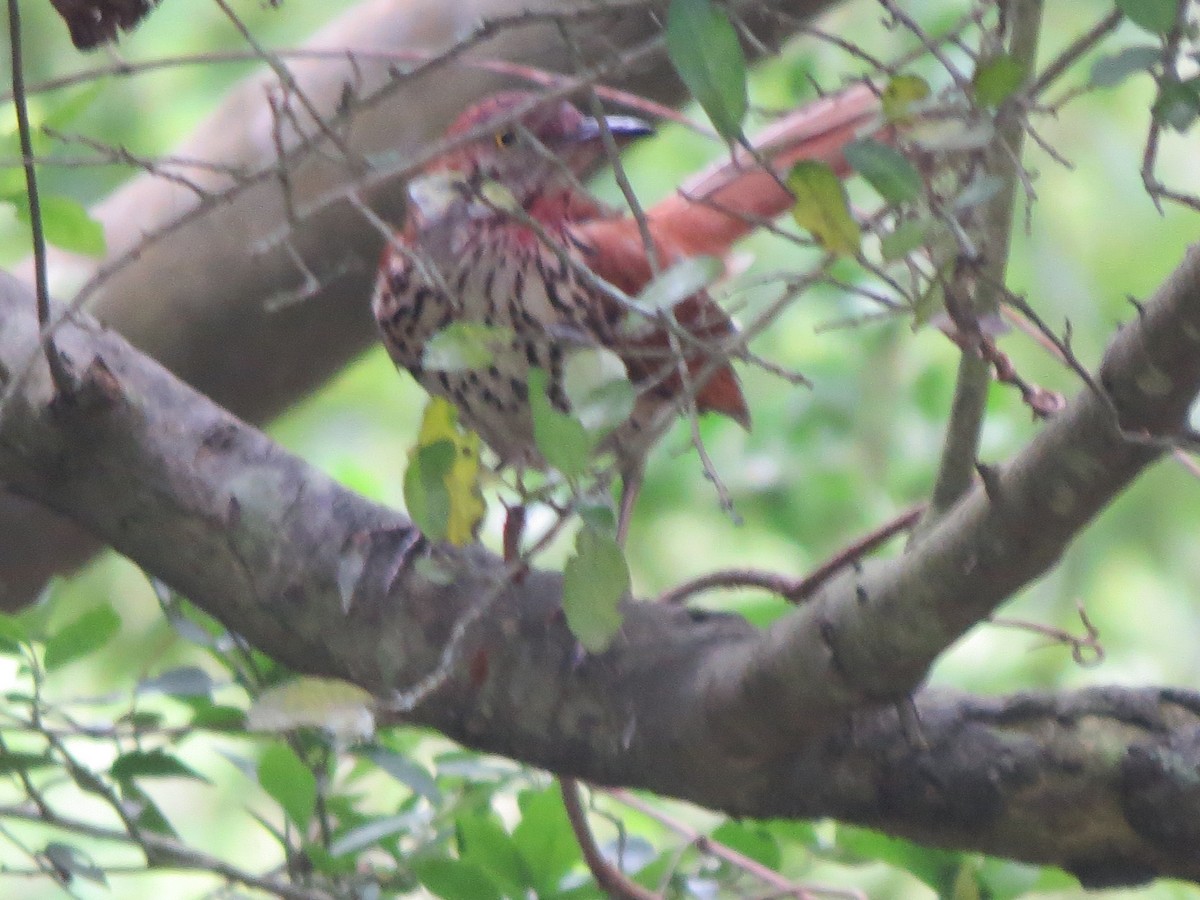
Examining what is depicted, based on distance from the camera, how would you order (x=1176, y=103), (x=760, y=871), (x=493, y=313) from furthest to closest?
(x=493, y=313) < (x=760, y=871) < (x=1176, y=103)

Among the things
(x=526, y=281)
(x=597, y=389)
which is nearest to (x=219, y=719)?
(x=526, y=281)

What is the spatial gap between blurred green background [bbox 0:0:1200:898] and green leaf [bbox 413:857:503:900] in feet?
4.30

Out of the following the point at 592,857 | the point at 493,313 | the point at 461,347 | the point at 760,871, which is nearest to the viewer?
the point at 461,347

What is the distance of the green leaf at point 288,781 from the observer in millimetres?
1568

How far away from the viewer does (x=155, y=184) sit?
8.92 ft

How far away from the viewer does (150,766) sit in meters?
1.60

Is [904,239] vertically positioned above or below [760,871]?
above

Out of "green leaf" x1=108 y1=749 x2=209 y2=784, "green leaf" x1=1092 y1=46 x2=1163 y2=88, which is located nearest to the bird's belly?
"green leaf" x1=108 y1=749 x2=209 y2=784

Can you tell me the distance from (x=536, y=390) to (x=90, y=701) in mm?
907

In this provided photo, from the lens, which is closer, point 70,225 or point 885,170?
point 885,170

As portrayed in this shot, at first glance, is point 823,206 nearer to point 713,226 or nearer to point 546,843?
point 546,843

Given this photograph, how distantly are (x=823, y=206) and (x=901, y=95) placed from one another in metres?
0.10

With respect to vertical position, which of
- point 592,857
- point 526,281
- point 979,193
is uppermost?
point 979,193

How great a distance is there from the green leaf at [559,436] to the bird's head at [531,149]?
3.26 ft
